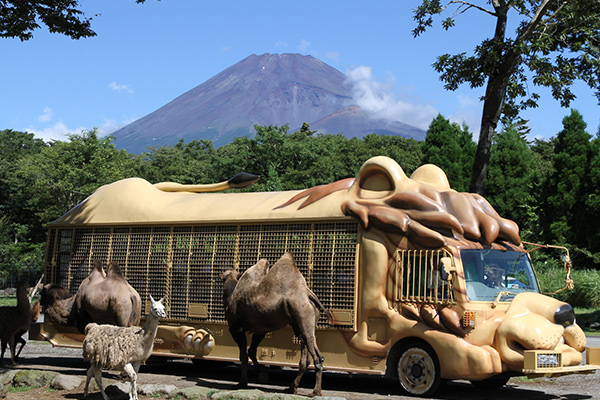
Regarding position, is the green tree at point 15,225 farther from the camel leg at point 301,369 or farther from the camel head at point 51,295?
the camel leg at point 301,369

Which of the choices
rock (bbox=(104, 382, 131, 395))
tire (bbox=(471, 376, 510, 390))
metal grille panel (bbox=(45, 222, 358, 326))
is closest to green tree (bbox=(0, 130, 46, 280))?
metal grille panel (bbox=(45, 222, 358, 326))

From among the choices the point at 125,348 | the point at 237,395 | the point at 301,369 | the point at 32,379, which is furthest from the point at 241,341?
the point at 32,379

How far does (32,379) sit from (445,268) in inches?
254

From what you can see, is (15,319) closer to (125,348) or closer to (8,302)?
(125,348)

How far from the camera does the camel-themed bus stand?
34.3ft

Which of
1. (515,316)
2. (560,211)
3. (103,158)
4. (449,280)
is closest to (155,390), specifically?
(449,280)

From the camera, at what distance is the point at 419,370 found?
1085cm

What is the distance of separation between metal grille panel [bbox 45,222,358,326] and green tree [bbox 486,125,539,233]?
86.3 feet

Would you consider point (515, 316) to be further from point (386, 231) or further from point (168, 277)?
point (168, 277)

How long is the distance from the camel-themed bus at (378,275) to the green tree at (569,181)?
2305 centimetres

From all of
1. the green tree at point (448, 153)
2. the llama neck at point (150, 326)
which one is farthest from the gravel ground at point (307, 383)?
the green tree at point (448, 153)

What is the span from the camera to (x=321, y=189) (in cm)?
1259

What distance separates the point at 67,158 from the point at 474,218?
3625 centimetres

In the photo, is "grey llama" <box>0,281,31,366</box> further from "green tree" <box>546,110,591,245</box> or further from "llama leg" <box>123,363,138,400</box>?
"green tree" <box>546,110,591,245</box>
